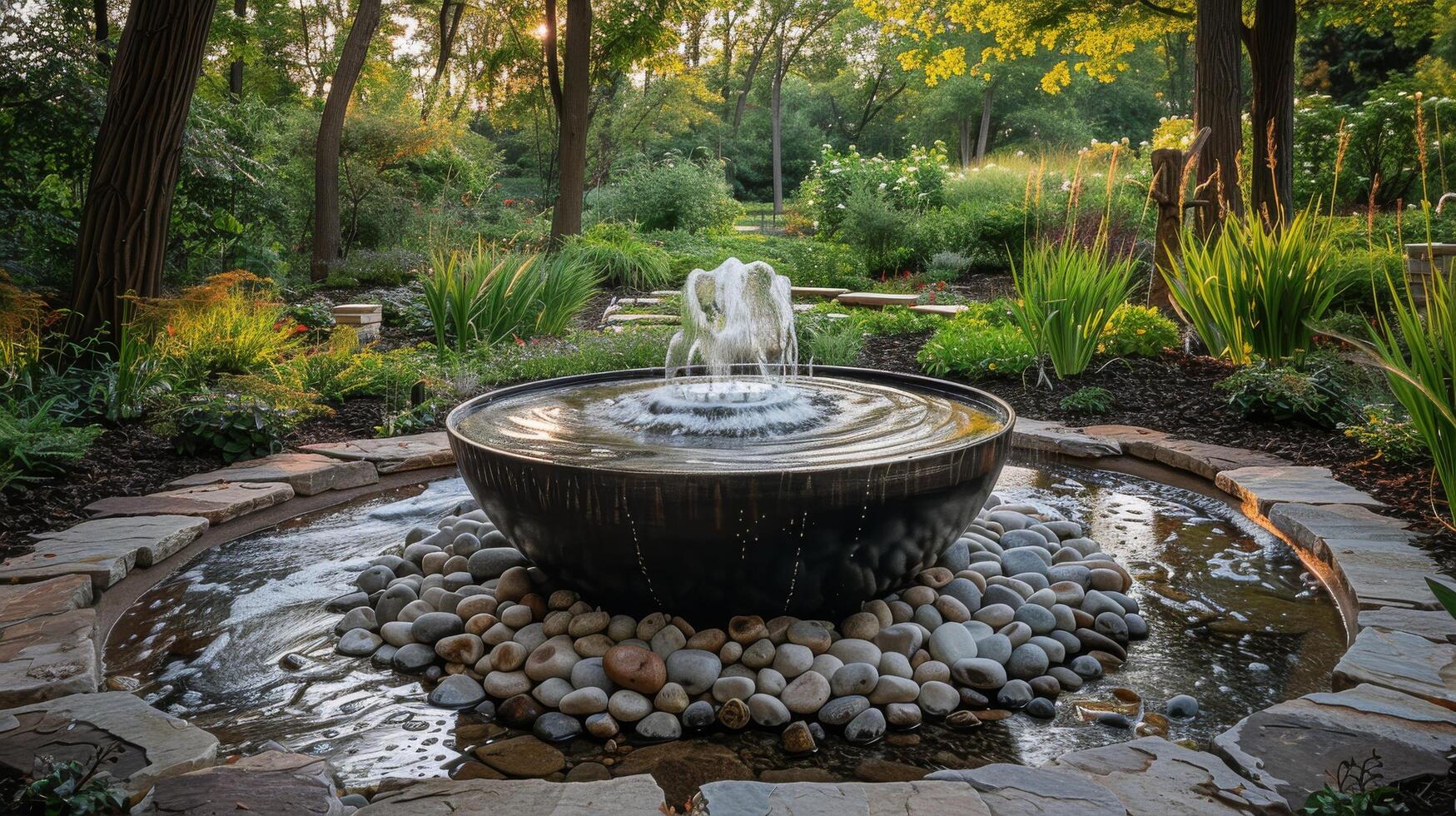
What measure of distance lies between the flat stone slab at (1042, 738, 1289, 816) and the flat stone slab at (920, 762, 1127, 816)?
4 cm

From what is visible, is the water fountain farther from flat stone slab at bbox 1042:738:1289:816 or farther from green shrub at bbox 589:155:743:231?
green shrub at bbox 589:155:743:231

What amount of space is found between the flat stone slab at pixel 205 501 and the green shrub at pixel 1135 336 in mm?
5229

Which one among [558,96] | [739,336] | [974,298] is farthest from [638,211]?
[739,336]

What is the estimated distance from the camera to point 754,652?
8.69ft

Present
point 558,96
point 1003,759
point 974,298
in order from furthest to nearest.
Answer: point 558,96, point 974,298, point 1003,759

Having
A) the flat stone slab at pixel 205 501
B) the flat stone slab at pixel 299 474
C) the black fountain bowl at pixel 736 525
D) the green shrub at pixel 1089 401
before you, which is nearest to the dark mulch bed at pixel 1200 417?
the green shrub at pixel 1089 401

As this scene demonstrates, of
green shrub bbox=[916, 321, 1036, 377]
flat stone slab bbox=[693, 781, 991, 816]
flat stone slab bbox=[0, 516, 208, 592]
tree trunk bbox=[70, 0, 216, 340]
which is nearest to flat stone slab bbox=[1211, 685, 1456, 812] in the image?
flat stone slab bbox=[693, 781, 991, 816]

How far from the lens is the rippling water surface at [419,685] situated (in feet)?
7.80

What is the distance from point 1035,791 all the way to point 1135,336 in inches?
208

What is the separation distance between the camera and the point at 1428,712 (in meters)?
2.19

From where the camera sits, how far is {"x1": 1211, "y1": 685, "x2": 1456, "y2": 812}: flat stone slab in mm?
1974

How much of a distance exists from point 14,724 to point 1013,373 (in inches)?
220

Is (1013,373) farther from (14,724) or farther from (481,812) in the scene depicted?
(14,724)

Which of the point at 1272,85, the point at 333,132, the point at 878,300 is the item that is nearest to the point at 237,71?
the point at 333,132
